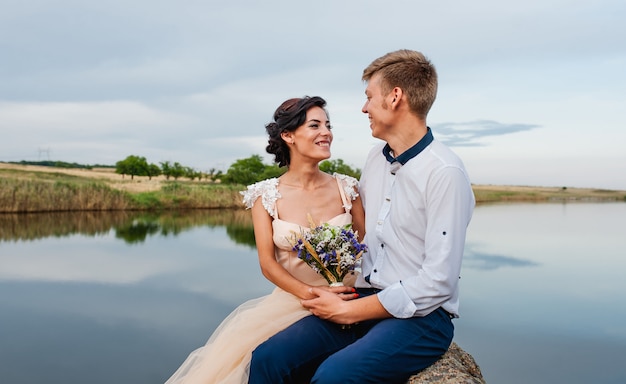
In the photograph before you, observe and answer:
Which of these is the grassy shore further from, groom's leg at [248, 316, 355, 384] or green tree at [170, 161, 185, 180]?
green tree at [170, 161, 185, 180]

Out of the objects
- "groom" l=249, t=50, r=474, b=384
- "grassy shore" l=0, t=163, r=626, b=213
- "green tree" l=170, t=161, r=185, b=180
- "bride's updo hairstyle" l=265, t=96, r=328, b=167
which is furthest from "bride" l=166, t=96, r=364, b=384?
"green tree" l=170, t=161, r=185, b=180

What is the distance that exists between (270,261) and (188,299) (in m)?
10.5

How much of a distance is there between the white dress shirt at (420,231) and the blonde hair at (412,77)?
0.70 feet

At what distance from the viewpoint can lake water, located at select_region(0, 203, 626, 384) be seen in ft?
29.0

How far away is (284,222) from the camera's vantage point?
3264 mm

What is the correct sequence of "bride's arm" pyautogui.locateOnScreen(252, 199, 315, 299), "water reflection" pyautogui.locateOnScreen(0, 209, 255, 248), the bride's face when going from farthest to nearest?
1. "water reflection" pyautogui.locateOnScreen(0, 209, 255, 248)
2. the bride's face
3. "bride's arm" pyautogui.locateOnScreen(252, 199, 315, 299)

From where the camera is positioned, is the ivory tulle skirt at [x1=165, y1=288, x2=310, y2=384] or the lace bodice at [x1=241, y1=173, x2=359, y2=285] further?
the lace bodice at [x1=241, y1=173, x2=359, y2=285]

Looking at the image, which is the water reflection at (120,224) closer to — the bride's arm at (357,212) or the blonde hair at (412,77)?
the bride's arm at (357,212)

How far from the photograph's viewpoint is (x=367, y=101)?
2.69m

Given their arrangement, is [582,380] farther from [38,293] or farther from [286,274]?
[38,293]

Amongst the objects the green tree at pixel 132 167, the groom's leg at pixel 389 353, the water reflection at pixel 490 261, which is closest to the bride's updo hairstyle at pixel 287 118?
the groom's leg at pixel 389 353

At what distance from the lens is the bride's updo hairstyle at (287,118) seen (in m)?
3.20

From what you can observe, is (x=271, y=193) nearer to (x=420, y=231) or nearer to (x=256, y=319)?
(x=256, y=319)

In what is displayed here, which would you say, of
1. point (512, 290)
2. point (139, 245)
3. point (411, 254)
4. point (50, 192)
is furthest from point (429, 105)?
point (50, 192)
